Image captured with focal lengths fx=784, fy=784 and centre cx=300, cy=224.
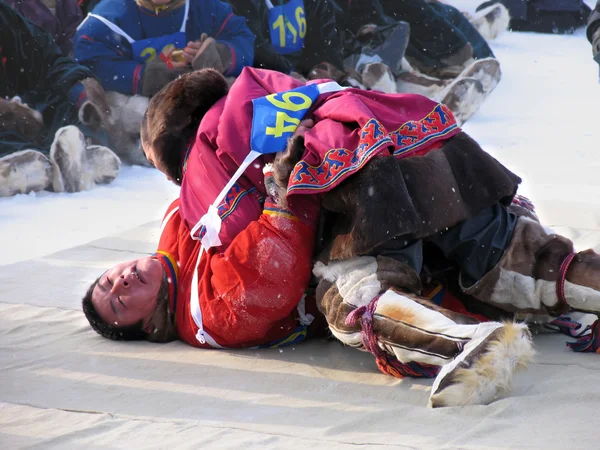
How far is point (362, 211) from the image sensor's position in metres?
2.16

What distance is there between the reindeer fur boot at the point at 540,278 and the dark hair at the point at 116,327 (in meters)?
0.98

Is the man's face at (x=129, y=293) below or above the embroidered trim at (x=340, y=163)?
below

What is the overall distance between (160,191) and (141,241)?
61.5 inches

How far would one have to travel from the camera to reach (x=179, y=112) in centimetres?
268

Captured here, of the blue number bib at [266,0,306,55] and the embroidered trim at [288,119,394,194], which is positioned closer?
the embroidered trim at [288,119,394,194]

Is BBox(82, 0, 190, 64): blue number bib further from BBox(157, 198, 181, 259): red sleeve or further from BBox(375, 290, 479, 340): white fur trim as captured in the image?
BBox(375, 290, 479, 340): white fur trim

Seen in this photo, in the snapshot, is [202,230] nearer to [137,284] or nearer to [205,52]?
[137,284]

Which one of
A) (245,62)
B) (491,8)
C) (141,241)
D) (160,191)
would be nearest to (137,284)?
(141,241)

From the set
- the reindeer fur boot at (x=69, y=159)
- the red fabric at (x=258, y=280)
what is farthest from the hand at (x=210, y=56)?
the red fabric at (x=258, y=280)

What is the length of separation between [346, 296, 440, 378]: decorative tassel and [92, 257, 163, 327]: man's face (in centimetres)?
75

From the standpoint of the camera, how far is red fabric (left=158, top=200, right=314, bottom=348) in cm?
232

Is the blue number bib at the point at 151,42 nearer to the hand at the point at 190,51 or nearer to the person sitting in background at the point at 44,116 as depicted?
the hand at the point at 190,51

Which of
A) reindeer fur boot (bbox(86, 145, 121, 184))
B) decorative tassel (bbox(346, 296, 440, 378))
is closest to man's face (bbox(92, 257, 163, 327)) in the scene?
decorative tassel (bbox(346, 296, 440, 378))

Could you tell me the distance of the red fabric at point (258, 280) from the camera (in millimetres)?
2316
